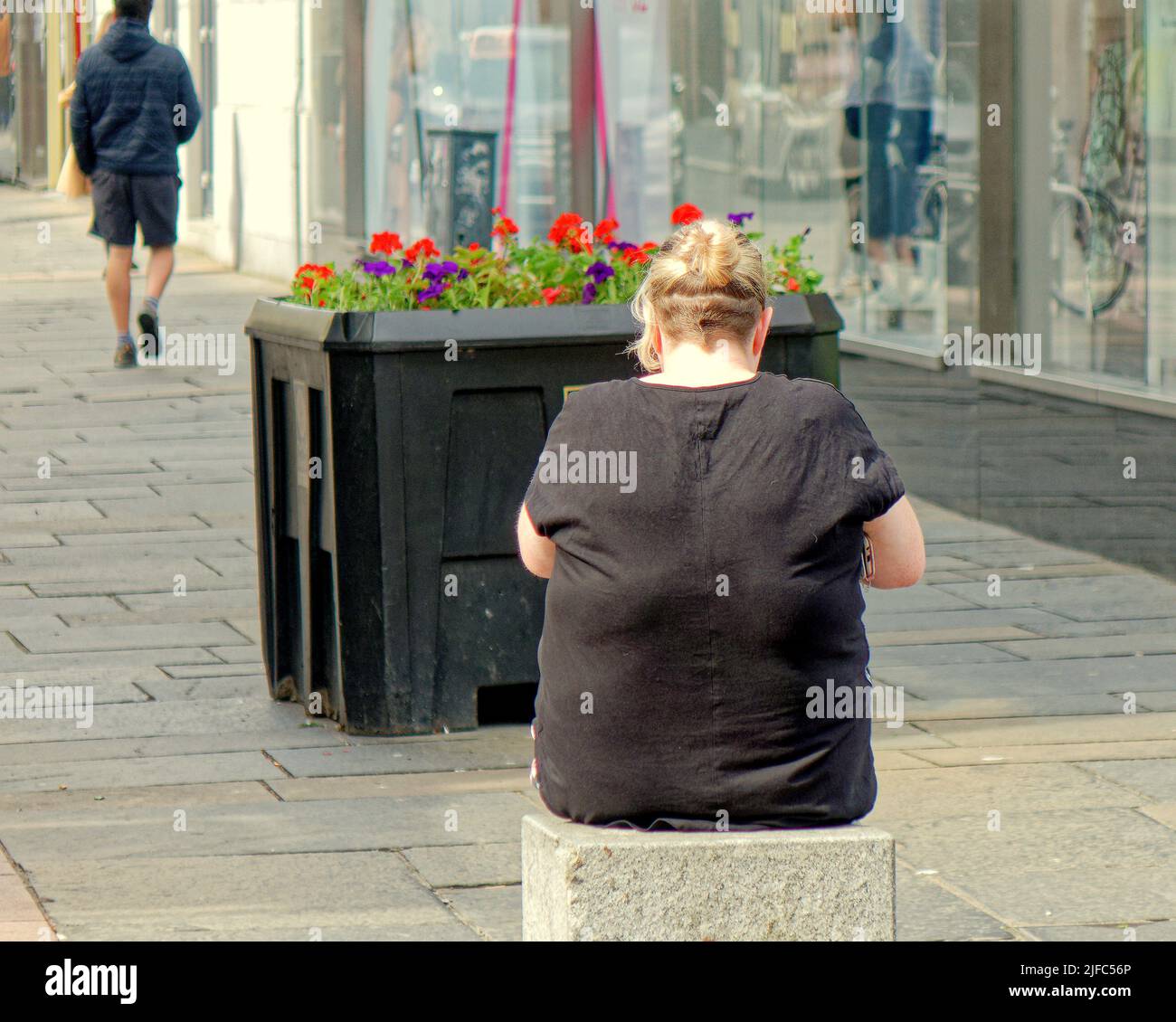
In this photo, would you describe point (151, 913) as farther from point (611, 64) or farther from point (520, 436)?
point (611, 64)

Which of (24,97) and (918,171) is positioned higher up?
(24,97)

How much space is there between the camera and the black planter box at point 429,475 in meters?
5.58

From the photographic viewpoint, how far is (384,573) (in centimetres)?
564

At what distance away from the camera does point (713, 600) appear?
3.08m

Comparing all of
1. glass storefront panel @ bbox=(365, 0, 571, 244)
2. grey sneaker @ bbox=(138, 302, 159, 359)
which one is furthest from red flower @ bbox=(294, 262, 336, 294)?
glass storefront panel @ bbox=(365, 0, 571, 244)

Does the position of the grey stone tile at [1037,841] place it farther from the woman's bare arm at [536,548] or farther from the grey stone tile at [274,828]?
the woman's bare arm at [536,548]

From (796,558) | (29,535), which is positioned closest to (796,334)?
(796,558)

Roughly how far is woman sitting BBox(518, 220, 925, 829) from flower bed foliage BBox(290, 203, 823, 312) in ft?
8.21

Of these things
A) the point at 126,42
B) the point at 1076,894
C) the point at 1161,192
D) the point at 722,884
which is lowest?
the point at 1076,894

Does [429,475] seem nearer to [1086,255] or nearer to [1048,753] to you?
[1048,753]

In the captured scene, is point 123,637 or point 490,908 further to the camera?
point 123,637

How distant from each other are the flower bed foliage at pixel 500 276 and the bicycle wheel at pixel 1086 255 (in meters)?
2.72

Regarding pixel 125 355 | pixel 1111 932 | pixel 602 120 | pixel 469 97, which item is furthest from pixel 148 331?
pixel 1111 932

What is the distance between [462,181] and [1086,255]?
462 cm
